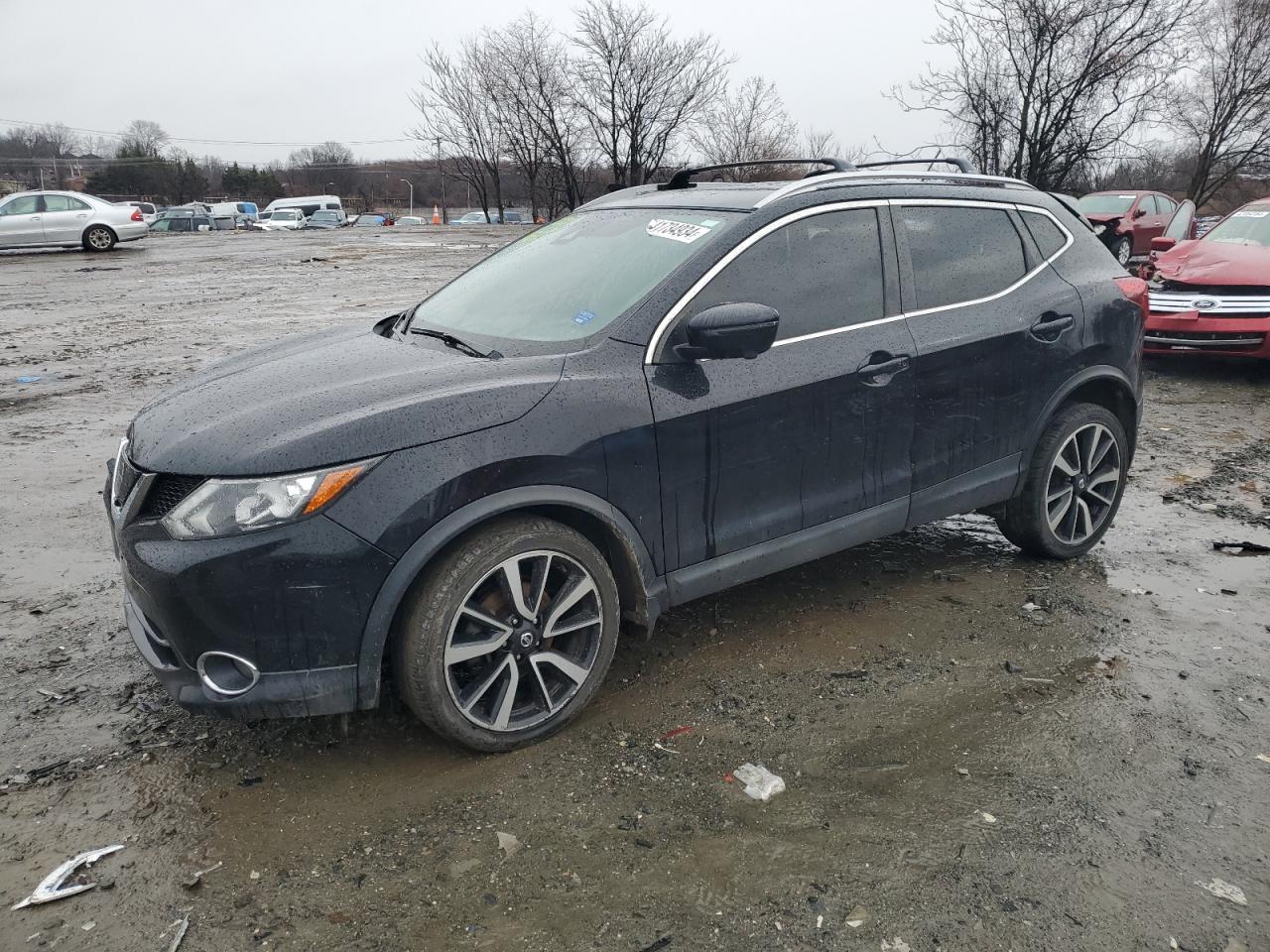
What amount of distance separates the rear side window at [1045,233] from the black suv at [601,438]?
0.09 ft

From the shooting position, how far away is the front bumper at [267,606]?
8.52ft

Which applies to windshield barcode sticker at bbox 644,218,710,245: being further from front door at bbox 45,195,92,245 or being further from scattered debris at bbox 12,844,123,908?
front door at bbox 45,195,92,245

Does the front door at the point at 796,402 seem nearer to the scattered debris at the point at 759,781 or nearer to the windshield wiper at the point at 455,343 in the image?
the windshield wiper at the point at 455,343

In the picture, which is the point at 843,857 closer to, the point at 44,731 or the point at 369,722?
the point at 369,722

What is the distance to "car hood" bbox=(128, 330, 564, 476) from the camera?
270 centimetres

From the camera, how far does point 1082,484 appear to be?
4543 millimetres

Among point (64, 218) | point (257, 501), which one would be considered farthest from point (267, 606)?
point (64, 218)

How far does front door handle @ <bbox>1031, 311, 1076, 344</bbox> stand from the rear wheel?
23793mm

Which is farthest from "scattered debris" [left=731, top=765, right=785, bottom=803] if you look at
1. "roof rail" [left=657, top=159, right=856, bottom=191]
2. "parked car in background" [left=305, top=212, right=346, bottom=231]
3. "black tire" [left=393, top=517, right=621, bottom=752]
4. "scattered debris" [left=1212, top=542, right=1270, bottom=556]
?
"parked car in background" [left=305, top=212, right=346, bottom=231]

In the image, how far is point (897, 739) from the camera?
3.18 m

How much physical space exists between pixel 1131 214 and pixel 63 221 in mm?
23636

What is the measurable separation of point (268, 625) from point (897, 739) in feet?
6.65

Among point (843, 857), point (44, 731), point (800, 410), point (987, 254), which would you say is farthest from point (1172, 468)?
point (44, 731)

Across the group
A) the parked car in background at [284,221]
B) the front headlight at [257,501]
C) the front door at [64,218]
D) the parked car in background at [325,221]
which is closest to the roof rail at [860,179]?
the front headlight at [257,501]
